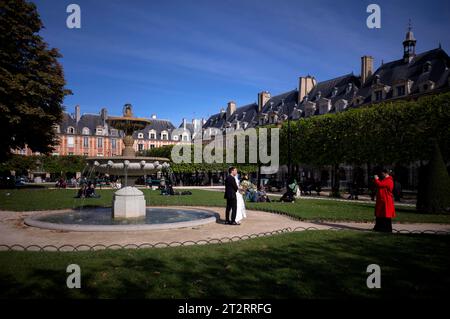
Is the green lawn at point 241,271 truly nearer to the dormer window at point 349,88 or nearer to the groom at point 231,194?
the groom at point 231,194

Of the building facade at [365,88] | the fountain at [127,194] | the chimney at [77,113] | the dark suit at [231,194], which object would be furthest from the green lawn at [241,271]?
the chimney at [77,113]

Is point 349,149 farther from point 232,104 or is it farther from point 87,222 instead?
point 232,104

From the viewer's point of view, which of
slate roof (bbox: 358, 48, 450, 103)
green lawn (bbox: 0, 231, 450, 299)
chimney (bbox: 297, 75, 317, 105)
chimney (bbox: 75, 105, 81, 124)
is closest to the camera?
green lawn (bbox: 0, 231, 450, 299)

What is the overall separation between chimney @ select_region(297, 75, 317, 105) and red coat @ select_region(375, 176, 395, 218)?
166 ft

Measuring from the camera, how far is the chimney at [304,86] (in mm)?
57719

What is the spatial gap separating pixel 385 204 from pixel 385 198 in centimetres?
17

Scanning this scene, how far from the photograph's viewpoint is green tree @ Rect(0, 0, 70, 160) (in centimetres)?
2466

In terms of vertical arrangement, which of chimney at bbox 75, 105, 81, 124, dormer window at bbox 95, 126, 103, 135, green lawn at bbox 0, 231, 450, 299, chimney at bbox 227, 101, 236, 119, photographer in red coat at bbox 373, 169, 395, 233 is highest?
chimney at bbox 227, 101, 236, 119

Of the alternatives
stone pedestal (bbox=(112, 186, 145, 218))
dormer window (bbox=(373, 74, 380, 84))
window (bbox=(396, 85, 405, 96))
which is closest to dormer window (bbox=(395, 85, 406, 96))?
window (bbox=(396, 85, 405, 96))

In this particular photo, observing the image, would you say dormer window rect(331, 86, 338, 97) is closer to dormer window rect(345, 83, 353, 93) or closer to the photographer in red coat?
dormer window rect(345, 83, 353, 93)

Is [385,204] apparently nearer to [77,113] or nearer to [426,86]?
[426,86]

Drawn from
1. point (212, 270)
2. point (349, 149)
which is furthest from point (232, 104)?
point (212, 270)

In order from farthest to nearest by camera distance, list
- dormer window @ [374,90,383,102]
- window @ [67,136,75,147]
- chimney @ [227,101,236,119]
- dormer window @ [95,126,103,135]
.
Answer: chimney @ [227,101,236,119]
dormer window @ [95,126,103,135]
window @ [67,136,75,147]
dormer window @ [374,90,383,102]
